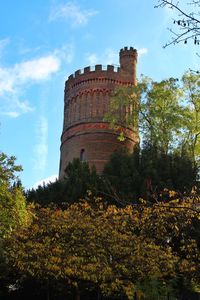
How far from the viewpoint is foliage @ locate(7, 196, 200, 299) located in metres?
16.2

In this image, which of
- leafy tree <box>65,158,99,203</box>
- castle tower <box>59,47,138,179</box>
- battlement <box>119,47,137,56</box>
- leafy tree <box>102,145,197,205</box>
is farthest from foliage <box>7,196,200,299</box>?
battlement <box>119,47,137,56</box>

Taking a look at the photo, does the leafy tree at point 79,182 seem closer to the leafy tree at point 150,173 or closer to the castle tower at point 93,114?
the leafy tree at point 150,173

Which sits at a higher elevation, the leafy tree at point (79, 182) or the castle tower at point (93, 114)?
the castle tower at point (93, 114)

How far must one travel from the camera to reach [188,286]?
774 inches

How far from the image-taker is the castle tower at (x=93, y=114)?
120 ft

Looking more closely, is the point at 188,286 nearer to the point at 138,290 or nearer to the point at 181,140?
the point at 138,290

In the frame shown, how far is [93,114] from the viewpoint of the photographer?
37.8 metres

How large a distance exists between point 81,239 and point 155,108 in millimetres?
16262

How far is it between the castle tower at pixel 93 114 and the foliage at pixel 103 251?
57.8 ft

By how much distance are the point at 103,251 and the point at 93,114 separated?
856 inches

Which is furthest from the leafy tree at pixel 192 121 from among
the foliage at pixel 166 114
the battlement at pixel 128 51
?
the battlement at pixel 128 51

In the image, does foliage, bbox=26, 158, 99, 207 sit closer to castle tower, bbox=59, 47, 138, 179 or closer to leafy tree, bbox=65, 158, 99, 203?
leafy tree, bbox=65, 158, 99, 203

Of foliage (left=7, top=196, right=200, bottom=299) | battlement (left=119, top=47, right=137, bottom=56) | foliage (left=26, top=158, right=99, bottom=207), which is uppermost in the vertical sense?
battlement (left=119, top=47, right=137, bottom=56)

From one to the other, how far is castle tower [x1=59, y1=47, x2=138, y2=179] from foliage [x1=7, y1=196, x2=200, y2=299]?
17627 millimetres
